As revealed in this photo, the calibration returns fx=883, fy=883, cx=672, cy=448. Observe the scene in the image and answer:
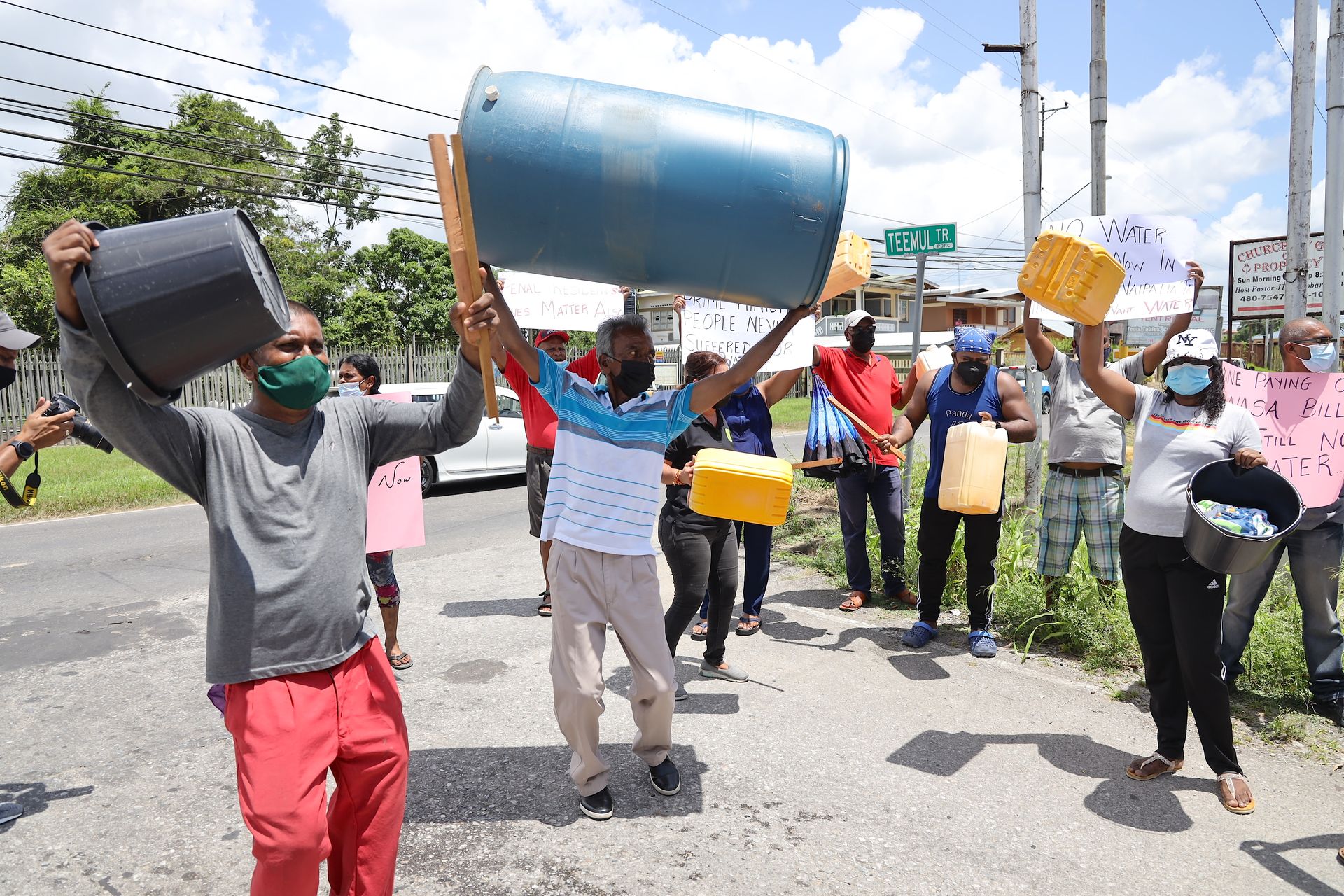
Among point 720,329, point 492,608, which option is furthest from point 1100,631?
point 492,608

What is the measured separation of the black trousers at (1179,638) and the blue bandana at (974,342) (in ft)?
5.42

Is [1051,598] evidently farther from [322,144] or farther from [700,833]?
[322,144]

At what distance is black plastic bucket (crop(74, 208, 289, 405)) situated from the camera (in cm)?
179

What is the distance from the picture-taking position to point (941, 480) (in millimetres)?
4859

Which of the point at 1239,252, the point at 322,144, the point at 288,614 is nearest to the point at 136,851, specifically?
the point at 288,614

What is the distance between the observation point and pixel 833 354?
5.89 meters

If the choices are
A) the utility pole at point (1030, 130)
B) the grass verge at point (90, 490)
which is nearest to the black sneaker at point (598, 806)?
the utility pole at point (1030, 130)

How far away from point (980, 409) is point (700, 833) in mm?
2982

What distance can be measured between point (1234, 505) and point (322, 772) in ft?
10.9

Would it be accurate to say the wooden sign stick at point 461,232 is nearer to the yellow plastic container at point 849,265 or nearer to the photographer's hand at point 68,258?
the photographer's hand at point 68,258

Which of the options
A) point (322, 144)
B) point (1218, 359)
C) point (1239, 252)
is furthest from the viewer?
point (322, 144)

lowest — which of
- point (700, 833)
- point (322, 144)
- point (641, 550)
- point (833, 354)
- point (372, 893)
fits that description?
point (700, 833)

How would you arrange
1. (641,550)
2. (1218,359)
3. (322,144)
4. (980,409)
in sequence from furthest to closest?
1. (322,144)
2. (980,409)
3. (1218,359)
4. (641,550)

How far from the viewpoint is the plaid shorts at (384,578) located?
4531 millimetres
